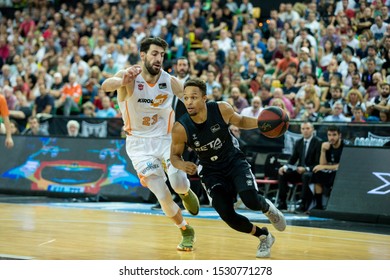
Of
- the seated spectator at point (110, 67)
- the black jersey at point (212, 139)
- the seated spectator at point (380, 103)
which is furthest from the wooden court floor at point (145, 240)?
the seated spectator at point (110, 67)

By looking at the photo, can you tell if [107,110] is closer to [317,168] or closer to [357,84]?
[357,84]

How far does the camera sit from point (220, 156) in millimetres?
8539

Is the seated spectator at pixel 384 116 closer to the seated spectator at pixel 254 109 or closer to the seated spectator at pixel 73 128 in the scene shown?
the seated spectator at pixel 254 109

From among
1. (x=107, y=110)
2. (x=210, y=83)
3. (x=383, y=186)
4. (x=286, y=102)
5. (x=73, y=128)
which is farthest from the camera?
(x=107, y=110)

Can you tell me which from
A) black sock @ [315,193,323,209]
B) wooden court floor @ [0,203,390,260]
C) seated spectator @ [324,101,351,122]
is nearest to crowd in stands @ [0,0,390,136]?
seated spectator @ [324,101,351,122]

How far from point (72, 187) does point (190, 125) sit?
8258 mm

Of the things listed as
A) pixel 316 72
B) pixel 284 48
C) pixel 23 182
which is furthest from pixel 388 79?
pixel 23 182

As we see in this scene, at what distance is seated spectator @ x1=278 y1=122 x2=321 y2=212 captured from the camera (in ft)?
45.5

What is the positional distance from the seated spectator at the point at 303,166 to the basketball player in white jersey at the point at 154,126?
4.60 metres

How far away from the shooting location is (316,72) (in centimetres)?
1792

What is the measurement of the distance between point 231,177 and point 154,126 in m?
1.53

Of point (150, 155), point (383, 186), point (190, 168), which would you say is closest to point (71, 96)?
point (383, 186)

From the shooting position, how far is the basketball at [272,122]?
8.13 meters
